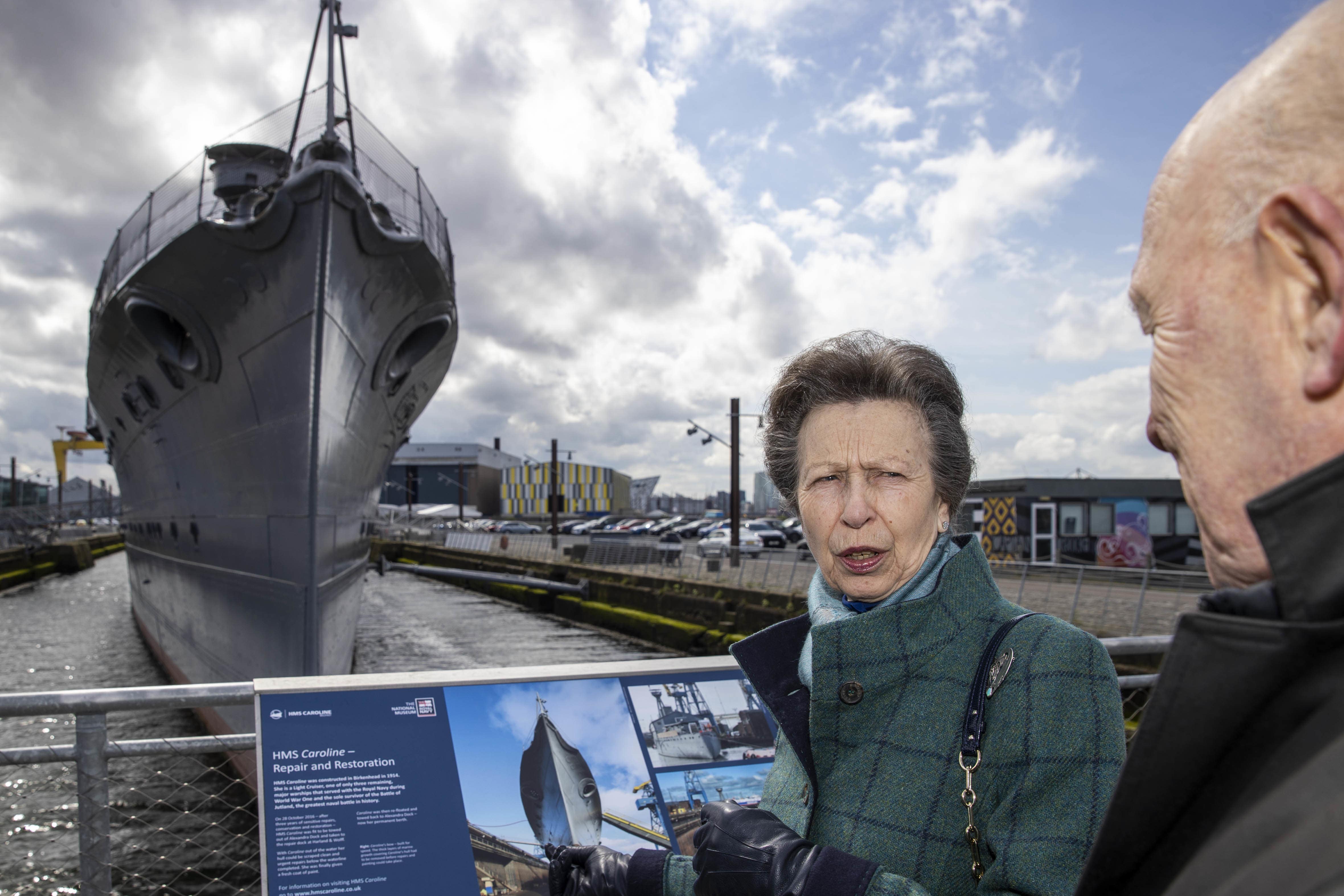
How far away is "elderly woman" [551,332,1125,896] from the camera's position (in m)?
1.13

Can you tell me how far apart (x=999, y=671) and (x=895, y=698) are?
186 mm

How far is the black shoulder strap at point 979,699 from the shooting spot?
4.01ft

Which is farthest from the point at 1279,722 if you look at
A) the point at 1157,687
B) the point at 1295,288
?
the point at 1295,288

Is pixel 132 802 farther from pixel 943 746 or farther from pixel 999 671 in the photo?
pixel 999 671

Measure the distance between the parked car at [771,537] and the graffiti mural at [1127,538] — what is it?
46.3ft

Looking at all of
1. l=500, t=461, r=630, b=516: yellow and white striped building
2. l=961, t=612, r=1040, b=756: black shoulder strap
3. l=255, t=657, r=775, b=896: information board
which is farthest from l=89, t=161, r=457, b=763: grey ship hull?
l=500, t=461, r=630, b=516: yellow and white striped building

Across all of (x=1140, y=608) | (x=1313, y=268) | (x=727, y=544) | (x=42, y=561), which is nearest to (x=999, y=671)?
(x=1313, y=268)

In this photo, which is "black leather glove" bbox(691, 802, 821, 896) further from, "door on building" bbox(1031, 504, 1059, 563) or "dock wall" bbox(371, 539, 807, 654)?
"door on building" bbox(1031, 504, 1059, 563)

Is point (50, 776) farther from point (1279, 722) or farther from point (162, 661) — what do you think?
point (1279, 722)

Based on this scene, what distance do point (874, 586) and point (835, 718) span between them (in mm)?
285

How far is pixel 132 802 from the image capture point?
774 cm

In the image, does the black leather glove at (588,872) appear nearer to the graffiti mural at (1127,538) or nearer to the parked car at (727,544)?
the graffiti mural at (1127,538)

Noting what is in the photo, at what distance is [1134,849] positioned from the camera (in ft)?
2.18

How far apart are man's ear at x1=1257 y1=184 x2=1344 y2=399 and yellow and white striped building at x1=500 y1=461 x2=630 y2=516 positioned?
3295 inches
